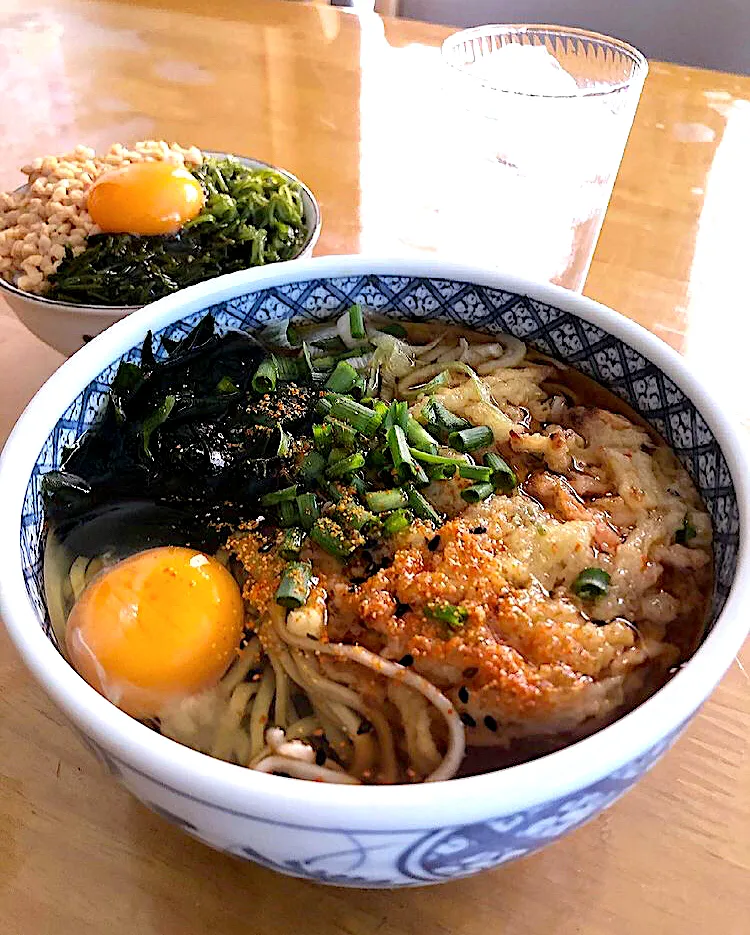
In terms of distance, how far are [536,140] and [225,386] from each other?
731 mm

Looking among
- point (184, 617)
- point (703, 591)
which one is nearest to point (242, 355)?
point (184, 617)

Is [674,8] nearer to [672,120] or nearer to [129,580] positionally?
[672,120]

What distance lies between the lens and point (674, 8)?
271 cm

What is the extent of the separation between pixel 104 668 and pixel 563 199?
3.66 feet

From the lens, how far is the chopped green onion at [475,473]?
919mm

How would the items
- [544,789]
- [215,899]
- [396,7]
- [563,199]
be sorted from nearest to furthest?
[544,789] → [215,899] → [563,199] → [396,7]

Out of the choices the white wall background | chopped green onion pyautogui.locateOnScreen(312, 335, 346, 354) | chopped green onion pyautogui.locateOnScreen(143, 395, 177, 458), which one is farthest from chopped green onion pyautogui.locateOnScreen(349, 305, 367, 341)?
the white wall background

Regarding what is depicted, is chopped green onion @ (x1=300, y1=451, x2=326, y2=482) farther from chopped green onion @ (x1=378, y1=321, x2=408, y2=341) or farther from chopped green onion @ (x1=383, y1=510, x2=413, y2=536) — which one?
chopped green onion @ (x1=378, y1=321, x2=408, y2=341)

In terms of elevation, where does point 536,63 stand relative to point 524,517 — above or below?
above

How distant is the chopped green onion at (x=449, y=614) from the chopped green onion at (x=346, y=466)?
0.64 ft

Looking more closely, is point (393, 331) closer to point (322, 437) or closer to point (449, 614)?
point (322, 437)

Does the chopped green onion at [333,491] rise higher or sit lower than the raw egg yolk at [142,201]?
lower

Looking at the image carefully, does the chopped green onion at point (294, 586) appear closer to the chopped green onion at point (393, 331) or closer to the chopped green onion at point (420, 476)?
the chopped green onion at point (420, 476)

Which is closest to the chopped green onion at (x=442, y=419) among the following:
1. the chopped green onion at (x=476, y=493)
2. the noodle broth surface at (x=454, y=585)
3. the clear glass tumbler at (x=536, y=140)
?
the noodle broth surface at (x=454, y=585)
